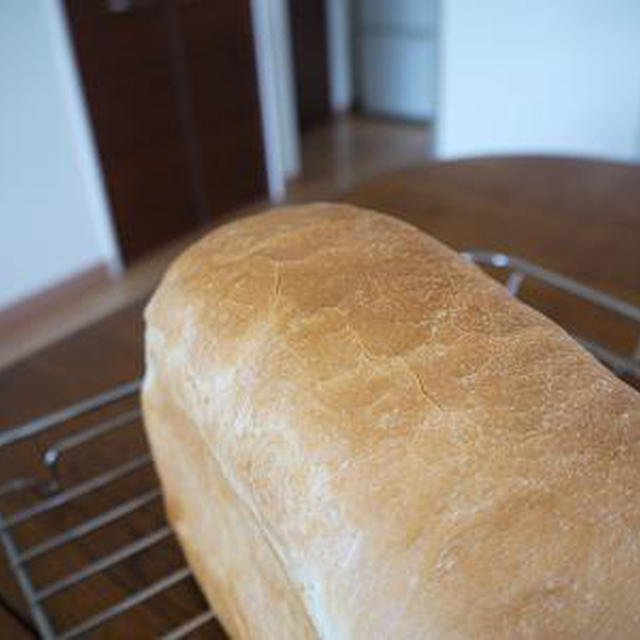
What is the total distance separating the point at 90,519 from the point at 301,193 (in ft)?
8.77

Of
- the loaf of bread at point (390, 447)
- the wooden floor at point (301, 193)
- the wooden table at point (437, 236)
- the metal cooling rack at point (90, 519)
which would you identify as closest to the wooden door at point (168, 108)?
the wooden floor at point (301, 193)

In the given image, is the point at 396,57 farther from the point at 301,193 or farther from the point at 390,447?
the point at 390,447

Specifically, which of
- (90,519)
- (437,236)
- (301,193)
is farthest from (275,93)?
(90,519)

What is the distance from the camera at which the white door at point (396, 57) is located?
3.77 meters

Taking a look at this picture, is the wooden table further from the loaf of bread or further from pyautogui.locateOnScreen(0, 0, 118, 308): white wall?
pyautogui.locateOnScreen(0, 0, 118, 308): white wall

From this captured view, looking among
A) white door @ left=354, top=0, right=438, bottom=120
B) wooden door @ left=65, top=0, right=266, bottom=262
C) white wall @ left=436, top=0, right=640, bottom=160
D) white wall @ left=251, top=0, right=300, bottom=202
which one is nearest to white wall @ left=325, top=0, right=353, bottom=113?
white door @ left=354, top=0, right=438, bottom=120

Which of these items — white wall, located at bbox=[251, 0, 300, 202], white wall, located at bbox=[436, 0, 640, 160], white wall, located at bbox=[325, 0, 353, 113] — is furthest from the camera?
white wall, located at bbox=[325, 0, 353, 113]

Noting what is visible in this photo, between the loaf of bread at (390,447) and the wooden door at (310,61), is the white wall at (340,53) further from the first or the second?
the loaf of bread at (390,447)

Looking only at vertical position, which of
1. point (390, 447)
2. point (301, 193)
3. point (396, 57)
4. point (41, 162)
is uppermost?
point (390, 447)

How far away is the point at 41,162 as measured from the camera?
2.23m

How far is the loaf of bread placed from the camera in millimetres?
342

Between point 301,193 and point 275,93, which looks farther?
point 301,193

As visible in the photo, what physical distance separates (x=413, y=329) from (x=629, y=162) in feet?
3.29

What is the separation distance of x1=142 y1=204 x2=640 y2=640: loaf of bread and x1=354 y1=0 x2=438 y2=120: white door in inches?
140
